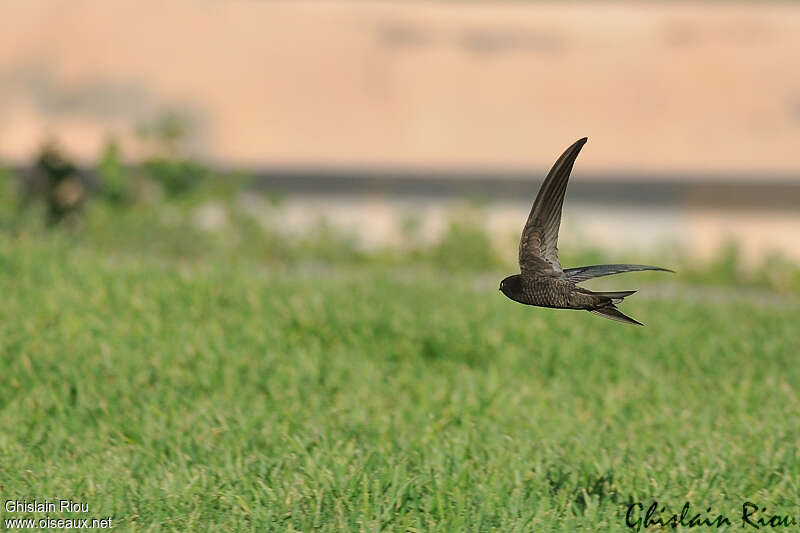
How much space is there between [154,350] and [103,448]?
1849mm

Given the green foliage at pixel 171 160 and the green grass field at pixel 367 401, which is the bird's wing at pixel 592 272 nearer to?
the green grass field at pixel 367 401

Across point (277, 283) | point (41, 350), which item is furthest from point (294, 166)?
point (41, 350)

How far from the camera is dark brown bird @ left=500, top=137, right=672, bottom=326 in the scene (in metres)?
2.79

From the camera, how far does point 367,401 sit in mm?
7352

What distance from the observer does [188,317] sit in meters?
9.12

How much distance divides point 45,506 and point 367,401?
260cm

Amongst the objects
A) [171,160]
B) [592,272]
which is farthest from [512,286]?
[171,160]

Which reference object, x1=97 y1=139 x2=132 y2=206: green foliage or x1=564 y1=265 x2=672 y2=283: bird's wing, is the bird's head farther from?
x1=97 y1=139 x2=132 y2=206: green foliage

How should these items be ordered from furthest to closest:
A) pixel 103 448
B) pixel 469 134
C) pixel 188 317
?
pixel 469 134 → pixel 188 317 → pixel 103 448

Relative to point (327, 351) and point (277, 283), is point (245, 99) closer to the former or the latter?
point (277, 283)

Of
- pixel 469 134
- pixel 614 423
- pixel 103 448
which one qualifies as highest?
pixel 469 134

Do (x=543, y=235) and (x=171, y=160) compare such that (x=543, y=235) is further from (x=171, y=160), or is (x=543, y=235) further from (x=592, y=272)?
(x=171, y=160)

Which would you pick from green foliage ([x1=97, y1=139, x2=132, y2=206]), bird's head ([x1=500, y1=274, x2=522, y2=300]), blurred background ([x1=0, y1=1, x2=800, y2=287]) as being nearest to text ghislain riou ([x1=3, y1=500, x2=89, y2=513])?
bird's head ([x1=500, y1=274, x2=522, y2=300])

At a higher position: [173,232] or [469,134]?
[469,134]
